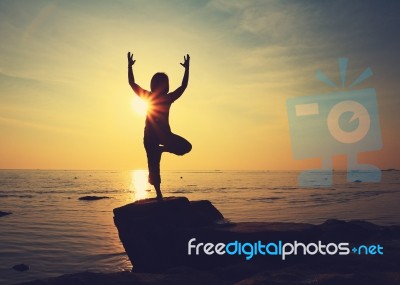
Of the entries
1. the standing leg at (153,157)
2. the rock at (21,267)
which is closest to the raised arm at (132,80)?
the standing leg at (153,157)

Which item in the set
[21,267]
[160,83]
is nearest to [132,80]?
[160,83]

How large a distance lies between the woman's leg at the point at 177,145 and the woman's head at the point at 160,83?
1.31 meters

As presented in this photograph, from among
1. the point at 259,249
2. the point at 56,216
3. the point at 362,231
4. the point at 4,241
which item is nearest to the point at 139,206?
the point at 259,249

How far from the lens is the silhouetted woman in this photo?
30.4 ft

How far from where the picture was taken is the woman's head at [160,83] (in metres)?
9.34

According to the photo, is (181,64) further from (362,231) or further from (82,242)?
(82,242)

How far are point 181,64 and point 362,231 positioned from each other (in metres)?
9.12

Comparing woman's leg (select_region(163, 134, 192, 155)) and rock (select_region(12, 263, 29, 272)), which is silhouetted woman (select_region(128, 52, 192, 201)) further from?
rock (select_region(12, 263, 29, 272))

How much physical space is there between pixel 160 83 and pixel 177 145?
1814 millimetres

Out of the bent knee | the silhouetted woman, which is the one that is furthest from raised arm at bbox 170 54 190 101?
the bent knee

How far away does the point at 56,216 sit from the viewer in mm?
26203

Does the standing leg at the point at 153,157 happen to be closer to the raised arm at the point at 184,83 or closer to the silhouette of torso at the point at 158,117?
the silhouette of torso at the point at 158,117

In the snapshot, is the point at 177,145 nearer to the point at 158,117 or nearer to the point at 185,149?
the point at 185,149

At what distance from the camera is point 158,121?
30.6 feet
